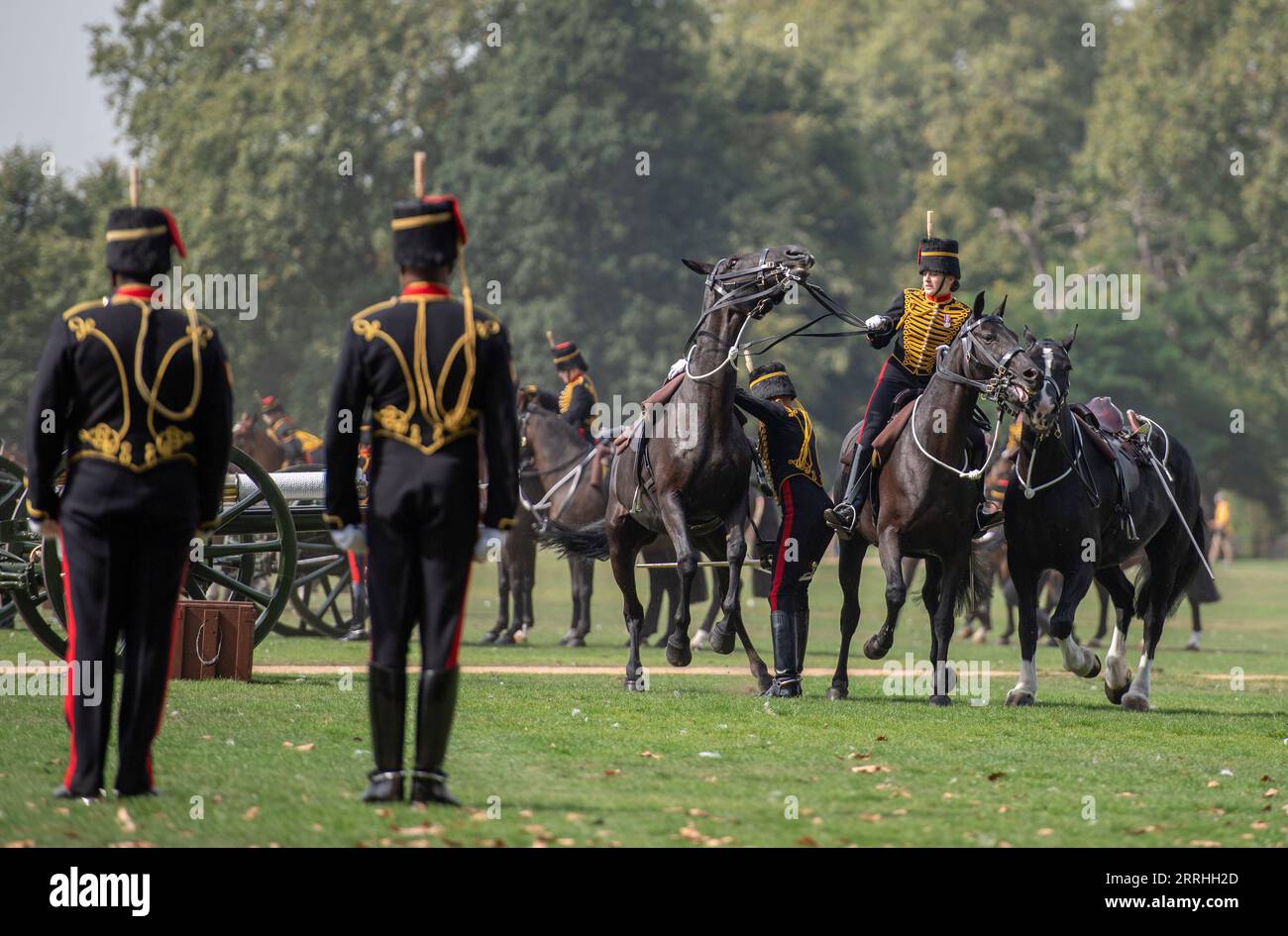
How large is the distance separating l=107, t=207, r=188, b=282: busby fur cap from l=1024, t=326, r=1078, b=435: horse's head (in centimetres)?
623

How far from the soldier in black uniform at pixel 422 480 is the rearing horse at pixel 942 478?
5432 mm

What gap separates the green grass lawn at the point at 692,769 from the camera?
7.81m

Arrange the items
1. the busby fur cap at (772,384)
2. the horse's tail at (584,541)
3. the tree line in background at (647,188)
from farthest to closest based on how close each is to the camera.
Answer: the tree line in background at (647,188)
the horse's tail at (584,541)
the busby fur cap at (772,384)

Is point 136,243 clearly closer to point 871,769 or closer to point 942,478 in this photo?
point 871,769

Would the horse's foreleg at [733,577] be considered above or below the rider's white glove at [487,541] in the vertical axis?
below

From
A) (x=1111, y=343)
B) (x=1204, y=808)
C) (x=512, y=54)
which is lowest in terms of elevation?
(x=1204, y=808)

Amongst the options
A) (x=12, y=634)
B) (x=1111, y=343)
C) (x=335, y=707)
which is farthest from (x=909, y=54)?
(x=335, y=707)

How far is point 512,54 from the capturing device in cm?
5581

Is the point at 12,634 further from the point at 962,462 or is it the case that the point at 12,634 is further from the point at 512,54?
the point at 512,54

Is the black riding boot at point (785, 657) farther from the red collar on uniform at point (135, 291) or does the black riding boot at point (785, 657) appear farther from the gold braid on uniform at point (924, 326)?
the red collar on uniform at point (135, 291)

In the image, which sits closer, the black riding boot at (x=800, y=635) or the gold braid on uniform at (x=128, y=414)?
the gold braid on uniform at (x=128, y=414)

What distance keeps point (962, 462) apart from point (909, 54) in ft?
212

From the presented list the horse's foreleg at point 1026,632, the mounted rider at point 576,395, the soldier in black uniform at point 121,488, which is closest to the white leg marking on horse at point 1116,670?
the horse's foreleg at point 1026,632

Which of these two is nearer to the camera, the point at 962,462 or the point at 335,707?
the point at 335,707
